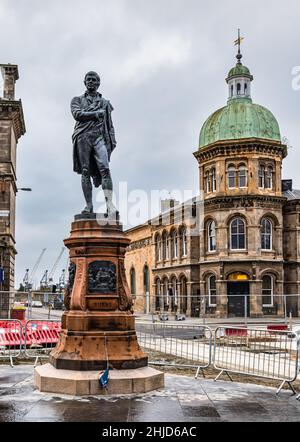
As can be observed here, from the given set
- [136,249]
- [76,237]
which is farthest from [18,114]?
[76,237]

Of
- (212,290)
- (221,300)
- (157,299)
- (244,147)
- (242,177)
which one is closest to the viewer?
(221,300)

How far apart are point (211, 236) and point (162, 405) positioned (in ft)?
125

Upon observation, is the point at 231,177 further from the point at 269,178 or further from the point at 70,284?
the point at 70,284

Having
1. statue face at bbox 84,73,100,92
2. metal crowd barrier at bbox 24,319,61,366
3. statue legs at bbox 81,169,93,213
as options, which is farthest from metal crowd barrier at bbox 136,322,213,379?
statue face at bbox 84,73,100,92

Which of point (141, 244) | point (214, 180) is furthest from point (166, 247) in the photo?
point (214, 180)

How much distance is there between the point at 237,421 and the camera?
24.6ft

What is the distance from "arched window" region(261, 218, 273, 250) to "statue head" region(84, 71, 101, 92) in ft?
115

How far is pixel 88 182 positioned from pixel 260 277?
113 ft

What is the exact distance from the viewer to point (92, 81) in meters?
10.9

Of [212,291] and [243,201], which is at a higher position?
[243,201]

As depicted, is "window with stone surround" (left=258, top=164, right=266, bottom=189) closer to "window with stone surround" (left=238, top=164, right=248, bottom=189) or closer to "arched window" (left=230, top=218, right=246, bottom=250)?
"window with stone surround" (left=238, top=164, right=248, bottom=189)

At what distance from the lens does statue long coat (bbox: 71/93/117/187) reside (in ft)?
35.2

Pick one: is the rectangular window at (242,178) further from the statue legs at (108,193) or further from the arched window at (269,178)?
the statue legs at (108,193)
